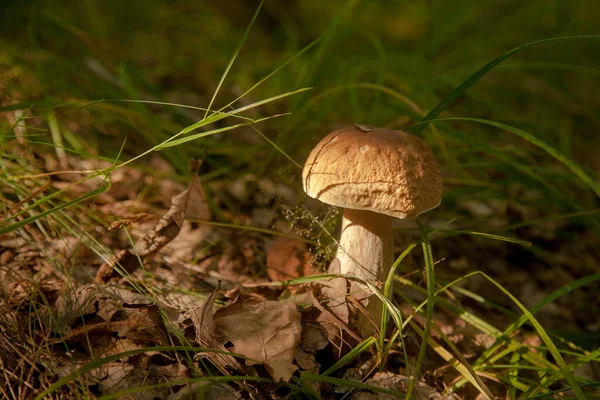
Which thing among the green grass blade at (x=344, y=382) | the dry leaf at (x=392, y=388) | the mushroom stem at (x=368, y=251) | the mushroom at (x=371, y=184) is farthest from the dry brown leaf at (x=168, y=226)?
the dry leaf at (x=392, y=388)

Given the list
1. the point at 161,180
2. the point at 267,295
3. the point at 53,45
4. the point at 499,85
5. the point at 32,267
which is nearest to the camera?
the point at 32,267

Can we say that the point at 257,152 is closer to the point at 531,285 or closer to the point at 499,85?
the point at 531,285

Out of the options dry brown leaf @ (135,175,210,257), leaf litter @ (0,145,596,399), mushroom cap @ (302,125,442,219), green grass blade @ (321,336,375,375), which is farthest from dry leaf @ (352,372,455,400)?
dry brown leaf @ (135,175,210,257)

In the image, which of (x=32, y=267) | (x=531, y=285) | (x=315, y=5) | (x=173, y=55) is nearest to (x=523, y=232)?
(x=531, y=285)

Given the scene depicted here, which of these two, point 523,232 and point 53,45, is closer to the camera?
point 523,232

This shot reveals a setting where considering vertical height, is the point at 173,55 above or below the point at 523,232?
above

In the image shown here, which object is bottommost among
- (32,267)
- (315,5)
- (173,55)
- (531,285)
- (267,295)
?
(531,285)
